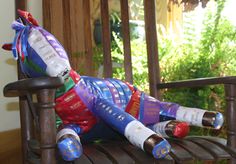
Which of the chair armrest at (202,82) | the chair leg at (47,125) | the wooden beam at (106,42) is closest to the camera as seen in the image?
the chair leg at (47,125)

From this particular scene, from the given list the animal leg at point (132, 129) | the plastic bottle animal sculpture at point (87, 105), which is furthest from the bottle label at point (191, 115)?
the animal leg at point (132, 129)

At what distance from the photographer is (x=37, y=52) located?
623 millimetres

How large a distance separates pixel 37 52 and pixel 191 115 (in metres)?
0.39

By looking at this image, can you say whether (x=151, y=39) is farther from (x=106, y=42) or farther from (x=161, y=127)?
(x=161, y=127)

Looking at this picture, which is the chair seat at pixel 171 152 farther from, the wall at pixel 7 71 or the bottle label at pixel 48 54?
the wall at pixel 7 71

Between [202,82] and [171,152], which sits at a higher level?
[202,82]

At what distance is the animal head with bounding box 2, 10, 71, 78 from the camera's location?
0.60 m

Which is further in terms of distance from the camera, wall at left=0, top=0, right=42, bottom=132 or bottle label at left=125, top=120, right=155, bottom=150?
wall at left=0, top=0, right=42, bottom=132

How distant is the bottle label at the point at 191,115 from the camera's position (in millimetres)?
768

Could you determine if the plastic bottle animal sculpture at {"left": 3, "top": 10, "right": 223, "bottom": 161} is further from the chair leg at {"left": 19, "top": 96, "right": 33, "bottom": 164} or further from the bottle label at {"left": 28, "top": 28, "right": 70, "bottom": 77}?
the chair leg at {"left": 19, "top": 96, "right": 33, "bottom": 164}

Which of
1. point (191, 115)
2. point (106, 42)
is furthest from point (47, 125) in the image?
point (106, 42)

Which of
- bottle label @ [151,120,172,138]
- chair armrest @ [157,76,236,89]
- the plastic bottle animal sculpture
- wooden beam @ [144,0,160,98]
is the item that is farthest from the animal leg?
wooden beam @ [144,0,160,98]

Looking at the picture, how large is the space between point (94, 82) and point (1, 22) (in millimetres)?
451

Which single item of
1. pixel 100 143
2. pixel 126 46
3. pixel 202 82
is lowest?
pixel 100 143
